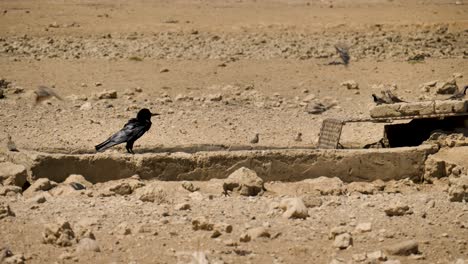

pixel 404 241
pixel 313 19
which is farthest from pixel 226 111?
pixel 313 19

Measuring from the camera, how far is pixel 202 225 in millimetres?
7684

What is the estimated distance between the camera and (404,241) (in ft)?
24.7

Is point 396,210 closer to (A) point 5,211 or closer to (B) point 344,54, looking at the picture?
(A) point 5,211

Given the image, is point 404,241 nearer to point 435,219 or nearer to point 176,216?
point 435,219

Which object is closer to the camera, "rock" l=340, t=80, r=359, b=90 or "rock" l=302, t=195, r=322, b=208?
"rock" l=302, t=195, r=322, b=208

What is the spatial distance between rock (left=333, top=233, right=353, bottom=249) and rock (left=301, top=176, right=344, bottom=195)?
74.3 inches

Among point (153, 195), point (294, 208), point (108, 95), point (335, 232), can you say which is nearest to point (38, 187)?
point (153, 195)

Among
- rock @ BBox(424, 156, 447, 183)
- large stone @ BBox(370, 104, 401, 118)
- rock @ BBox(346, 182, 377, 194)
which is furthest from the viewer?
large stone @ BBox(370, 104, 401, 118)

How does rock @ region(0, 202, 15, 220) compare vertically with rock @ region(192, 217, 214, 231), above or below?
below

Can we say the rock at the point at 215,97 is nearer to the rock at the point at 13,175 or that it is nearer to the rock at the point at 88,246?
the rock at the point at 13,175

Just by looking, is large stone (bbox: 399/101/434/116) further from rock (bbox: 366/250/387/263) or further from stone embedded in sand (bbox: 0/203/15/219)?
stone embedded in sand (bbox: 0/203/15/219)

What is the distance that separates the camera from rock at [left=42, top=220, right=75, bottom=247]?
727cm

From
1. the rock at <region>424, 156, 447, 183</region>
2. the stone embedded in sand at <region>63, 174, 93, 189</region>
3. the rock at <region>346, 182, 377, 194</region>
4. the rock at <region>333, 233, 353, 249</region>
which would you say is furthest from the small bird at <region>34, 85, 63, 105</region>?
the rock at <region>333, 233, 353, 249</region>

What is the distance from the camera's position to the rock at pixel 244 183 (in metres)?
9.16
